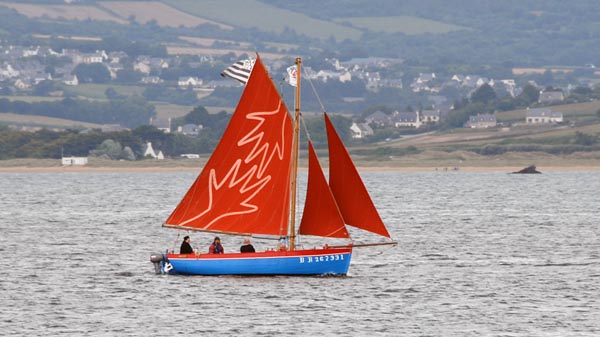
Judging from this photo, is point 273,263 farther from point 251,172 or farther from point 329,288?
point 251,172

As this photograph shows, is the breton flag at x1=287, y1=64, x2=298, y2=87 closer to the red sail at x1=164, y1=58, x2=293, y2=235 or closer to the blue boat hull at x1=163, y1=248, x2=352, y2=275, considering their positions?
the red sail at x1=164, y1=58, x2=293, y2=235

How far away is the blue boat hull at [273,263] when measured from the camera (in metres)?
67.4

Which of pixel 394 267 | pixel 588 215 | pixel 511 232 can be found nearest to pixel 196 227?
pixel 394 267

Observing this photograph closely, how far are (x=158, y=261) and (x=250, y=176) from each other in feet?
21.0

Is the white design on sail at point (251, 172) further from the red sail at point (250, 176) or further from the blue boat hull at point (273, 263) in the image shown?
the blue boat hull at point (273, 263)

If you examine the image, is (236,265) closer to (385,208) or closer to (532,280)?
(532,280)

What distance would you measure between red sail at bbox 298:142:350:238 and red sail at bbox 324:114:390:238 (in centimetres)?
48

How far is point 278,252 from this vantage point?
220ft

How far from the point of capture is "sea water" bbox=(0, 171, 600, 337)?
5788cm

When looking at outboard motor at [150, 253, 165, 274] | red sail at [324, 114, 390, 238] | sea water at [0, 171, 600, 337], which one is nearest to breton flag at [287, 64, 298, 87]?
red sail at [324, 114, 390, 238]

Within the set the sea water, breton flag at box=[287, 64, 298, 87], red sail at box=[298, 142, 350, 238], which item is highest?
breton flag at box=[287, 64, 298, 87]

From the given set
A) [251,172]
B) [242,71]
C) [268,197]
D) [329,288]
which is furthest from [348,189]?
[242,71]

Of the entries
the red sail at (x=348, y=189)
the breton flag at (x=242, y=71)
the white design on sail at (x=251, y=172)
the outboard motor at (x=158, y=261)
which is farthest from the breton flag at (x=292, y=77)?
the outboard motor at (x=158, y=261)

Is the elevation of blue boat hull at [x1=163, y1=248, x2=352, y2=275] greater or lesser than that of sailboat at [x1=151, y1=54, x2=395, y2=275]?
lesser
